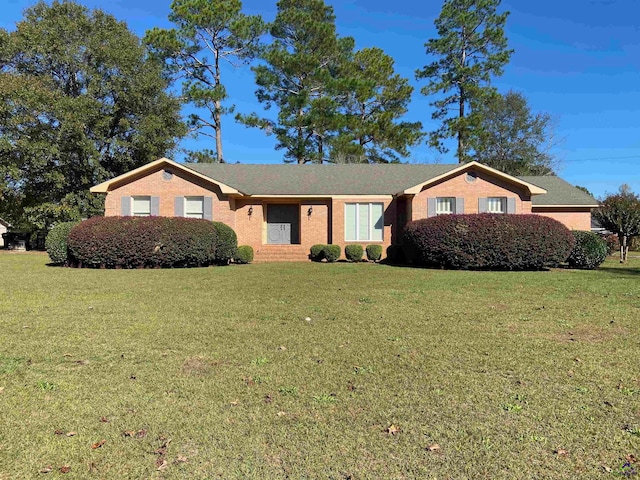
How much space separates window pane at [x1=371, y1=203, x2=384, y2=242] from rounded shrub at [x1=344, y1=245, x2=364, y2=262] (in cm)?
127

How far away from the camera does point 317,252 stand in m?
19.1

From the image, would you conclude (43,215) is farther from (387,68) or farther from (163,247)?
(387,68)

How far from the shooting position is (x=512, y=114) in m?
38.6

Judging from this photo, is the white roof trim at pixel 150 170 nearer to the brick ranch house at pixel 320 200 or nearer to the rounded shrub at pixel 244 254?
the brick ranch house at pixel 320 200

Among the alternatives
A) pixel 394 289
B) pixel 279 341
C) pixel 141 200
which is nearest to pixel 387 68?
pixel 141 200

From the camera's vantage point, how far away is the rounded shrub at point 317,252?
1906 cm

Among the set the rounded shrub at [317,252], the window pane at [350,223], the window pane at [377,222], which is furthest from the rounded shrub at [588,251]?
the rounded shrub at [317,252]

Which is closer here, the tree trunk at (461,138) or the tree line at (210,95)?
the tree line at (210,95)

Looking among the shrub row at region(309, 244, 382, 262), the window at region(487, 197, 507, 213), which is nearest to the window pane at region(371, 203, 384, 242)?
the shrub row at region(309, 244, 382, 262)

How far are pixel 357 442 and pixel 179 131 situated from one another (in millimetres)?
27666

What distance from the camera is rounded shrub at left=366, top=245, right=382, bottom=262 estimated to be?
19062 mm

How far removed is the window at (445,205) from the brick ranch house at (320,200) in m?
0.04

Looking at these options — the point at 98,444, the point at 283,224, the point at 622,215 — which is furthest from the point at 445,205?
the point at 98,444

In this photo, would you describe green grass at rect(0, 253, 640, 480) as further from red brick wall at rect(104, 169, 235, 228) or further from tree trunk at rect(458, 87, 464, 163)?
tree trunk at rect(458, 87, 464, 163)
